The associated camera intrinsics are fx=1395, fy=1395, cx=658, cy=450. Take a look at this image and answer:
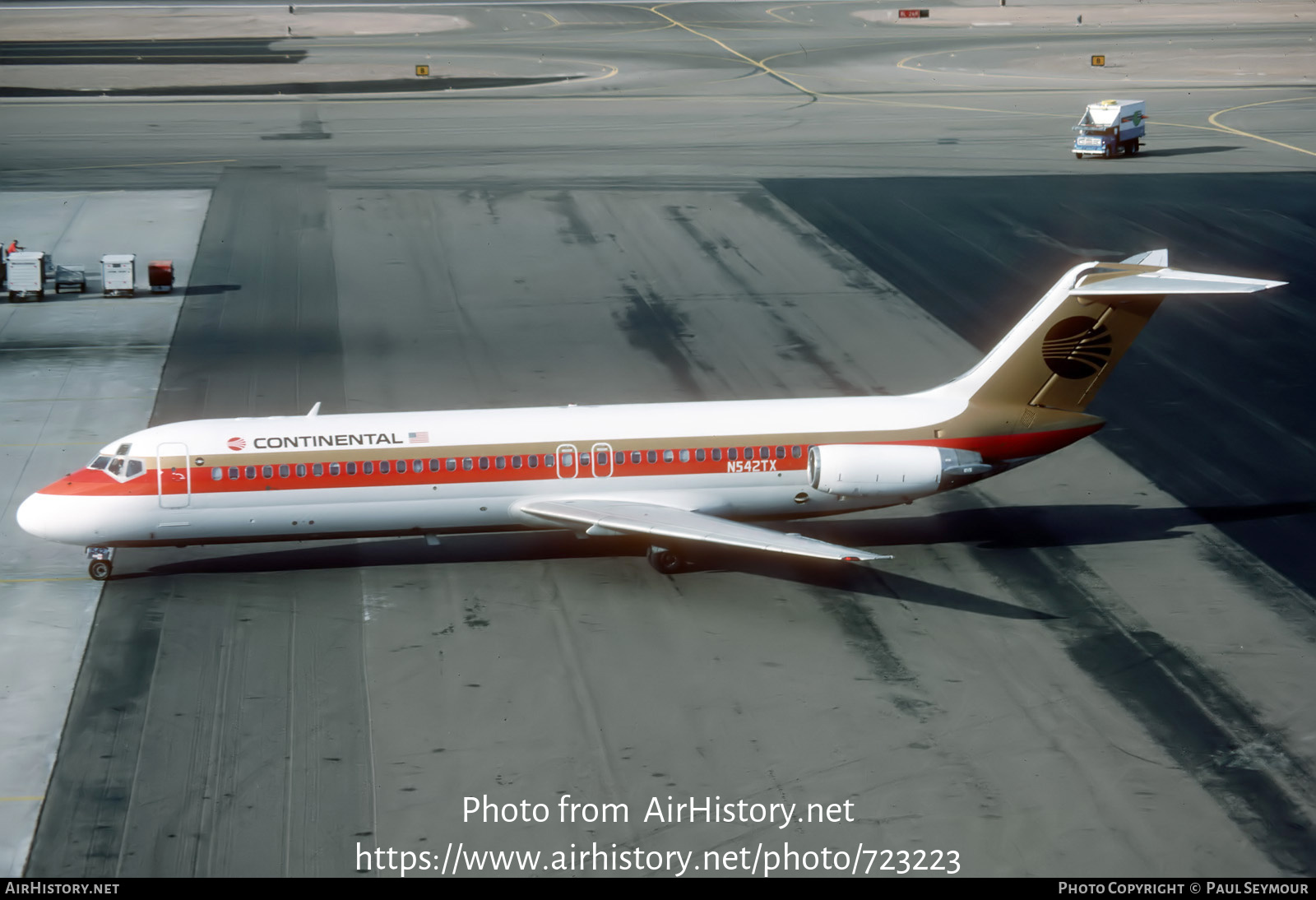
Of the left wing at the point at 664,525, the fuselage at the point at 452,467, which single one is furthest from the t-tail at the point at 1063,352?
the left wing at the point at 664,525

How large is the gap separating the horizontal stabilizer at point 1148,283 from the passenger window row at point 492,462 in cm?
708

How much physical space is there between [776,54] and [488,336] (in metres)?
61.5

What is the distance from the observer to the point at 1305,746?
938 inches

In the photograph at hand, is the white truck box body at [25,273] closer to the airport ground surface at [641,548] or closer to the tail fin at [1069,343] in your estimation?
the airport ground surface at [641,548]

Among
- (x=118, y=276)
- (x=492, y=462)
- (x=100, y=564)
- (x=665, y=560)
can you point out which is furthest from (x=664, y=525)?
(x=118, y=276)

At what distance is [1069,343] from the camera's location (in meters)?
30.5

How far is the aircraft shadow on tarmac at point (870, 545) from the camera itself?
98.1ft

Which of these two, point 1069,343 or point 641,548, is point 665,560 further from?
point 1069,343

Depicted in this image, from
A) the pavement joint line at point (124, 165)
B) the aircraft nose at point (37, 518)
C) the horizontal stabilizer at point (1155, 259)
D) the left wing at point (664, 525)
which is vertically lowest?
the aircraft nose at point (37, 518)

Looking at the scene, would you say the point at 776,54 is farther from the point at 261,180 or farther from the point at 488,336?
the point at 488,336

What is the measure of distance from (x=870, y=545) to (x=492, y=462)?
8.91 meters

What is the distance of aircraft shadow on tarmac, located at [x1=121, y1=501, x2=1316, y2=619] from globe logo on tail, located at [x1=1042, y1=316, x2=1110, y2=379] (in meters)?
4.06

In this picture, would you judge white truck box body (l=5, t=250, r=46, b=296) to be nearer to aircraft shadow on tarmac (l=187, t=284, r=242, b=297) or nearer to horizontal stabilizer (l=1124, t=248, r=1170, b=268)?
aircraft shadow on tarmac (l=187, t=284, r=242, b=297)

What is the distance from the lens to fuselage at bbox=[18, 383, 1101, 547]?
28.9 metres
